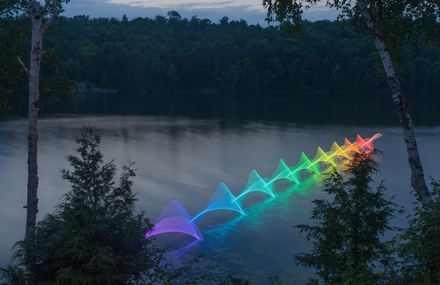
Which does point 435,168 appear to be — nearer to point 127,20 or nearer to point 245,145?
point 245,145

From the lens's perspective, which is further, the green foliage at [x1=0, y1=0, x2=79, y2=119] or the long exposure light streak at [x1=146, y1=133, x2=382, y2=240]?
the long exposure light streak at [x1=146, y1=133, x2=382, y2=240]

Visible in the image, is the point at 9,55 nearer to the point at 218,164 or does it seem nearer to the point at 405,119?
the point at 405,119

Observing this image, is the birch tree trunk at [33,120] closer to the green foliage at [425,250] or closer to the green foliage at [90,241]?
the green foliage at [90,241]

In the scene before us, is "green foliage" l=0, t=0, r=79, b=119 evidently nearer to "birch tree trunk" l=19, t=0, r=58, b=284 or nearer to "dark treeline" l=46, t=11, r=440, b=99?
"birch tree trunk" l=19, t=0, r=58, b=284

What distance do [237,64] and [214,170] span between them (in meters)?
84.3

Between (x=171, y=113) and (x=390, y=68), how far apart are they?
132 feet

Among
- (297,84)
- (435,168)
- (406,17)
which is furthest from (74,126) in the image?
(297,84)

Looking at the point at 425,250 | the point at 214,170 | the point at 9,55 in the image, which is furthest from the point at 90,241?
the point at 214,170

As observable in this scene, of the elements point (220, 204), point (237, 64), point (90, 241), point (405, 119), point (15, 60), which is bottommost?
point (220, 204)

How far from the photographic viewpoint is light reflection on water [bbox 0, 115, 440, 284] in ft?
40.4

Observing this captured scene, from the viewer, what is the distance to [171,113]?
47750 mm

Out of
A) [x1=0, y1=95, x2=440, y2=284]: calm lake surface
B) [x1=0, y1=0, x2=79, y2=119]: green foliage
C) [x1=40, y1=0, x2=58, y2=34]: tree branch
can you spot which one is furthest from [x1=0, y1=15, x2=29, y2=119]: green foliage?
[x1=0, y1=95, x2=440, y2=284]: calm lake surface

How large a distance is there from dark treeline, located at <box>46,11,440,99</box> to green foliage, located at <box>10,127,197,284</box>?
84.6 meters

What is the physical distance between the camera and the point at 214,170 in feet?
69.9
